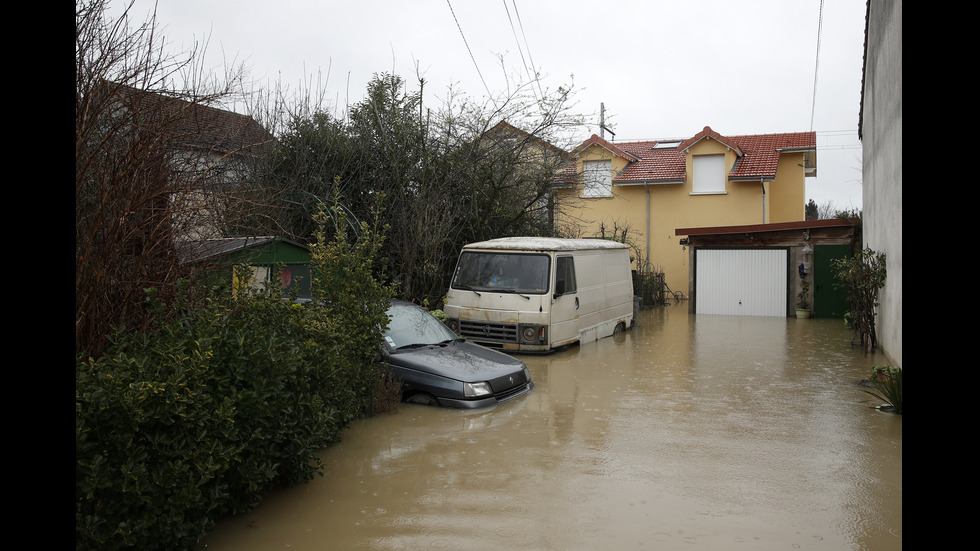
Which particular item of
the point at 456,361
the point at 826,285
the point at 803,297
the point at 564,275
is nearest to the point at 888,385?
the point at 456,361

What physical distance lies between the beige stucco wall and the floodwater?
1855cm

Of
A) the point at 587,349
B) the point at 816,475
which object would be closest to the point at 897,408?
the point at 816,475

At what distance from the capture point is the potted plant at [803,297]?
73.4 feet

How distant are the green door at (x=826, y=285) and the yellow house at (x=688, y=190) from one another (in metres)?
5.95

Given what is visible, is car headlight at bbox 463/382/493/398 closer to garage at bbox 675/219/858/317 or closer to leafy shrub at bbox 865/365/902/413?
leafy shrub at bbox 865/365/902/413

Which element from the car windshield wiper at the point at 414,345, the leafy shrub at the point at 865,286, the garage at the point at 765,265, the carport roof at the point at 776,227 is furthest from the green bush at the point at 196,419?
the garage at the point at 765,265

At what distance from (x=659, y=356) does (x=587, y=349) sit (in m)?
1.48

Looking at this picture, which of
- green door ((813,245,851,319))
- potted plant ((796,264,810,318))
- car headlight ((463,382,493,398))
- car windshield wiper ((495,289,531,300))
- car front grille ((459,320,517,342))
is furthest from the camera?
potted plant ((796,264,810,318))

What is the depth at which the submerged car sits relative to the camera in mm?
8766

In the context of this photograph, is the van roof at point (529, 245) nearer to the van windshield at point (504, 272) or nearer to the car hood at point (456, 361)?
the van windshield at point (504, 272)

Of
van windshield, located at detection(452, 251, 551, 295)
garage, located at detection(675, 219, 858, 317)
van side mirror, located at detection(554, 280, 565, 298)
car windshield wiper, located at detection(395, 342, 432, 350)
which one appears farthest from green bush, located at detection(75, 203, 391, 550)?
garage, located at detection(675, 219, 858, 317)

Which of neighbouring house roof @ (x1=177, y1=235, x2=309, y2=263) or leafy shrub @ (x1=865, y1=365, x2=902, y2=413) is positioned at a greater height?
neighbouring house roof @ (x1=177, y1=235, x2=309, y2=263)
